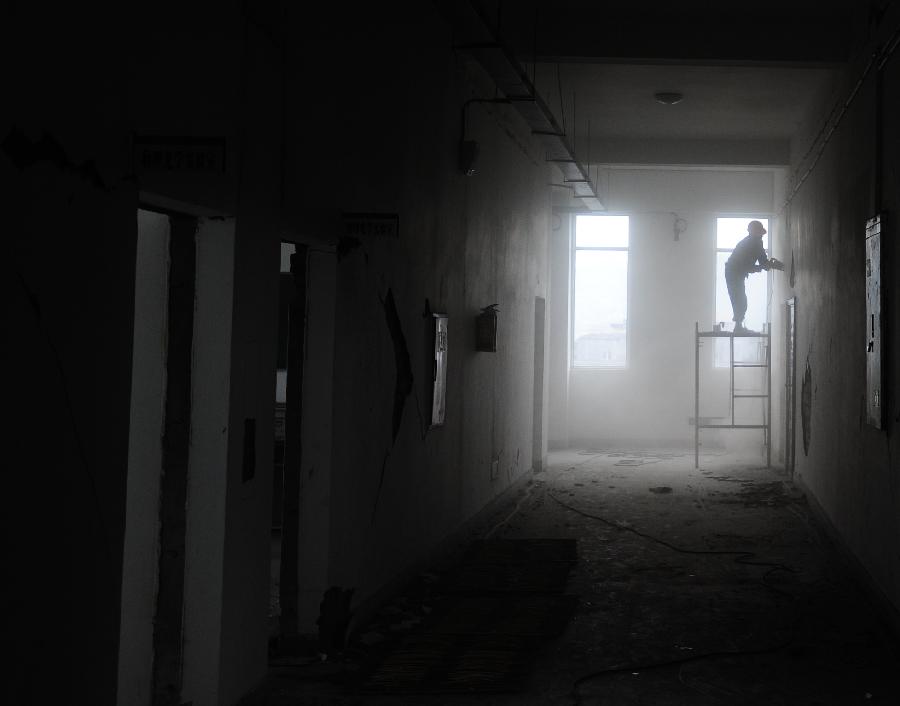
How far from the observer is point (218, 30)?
3.23 m

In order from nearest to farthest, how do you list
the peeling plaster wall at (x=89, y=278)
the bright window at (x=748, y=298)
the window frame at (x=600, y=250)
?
the peeling plaster wall at (x=89, y=278) < the bright window at (x=748, y=298) < the window frame at (x=600, y=250)

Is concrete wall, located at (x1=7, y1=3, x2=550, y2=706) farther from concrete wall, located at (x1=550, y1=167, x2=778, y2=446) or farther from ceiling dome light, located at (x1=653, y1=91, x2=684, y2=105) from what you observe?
concrete wall, located at (x1=550, y1=167, x2=778, y2=446)

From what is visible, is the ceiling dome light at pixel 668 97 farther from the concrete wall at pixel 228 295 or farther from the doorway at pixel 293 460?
the doorway at pixel 293 460

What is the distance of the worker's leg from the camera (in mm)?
11148

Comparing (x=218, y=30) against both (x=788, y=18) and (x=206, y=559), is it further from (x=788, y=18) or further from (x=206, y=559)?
(x=788, y=18)

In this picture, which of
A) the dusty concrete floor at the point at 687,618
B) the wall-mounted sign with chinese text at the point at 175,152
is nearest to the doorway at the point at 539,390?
the dusty concrete floor at the point at 687,618

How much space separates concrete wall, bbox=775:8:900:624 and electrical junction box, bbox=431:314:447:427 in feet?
8.00

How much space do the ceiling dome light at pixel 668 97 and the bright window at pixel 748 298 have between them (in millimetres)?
4914

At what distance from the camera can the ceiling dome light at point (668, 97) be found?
9203 mm

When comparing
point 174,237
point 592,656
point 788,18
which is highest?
point 788,18

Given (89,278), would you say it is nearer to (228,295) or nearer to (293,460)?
(228,295)

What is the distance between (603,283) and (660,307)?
865 mm

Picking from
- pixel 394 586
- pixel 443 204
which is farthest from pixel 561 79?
pixel 394 586

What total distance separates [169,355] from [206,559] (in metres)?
0.71
